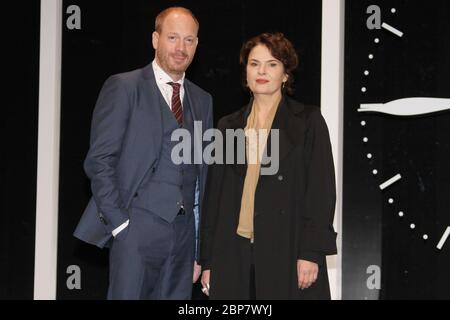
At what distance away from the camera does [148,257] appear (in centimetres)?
282

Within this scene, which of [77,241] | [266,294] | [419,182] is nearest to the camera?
[266,294]

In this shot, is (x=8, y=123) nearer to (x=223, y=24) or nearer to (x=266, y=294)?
(x=223, y=24)

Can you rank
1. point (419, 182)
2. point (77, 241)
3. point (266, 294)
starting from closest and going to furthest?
point (266, 294) < point (419, 182) < point (77, 241)

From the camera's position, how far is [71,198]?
385 cm

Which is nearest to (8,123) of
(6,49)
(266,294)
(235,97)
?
(6,49)

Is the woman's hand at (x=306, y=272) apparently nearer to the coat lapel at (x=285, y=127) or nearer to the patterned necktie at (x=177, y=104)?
the coat lapel at (x=285, y=127)

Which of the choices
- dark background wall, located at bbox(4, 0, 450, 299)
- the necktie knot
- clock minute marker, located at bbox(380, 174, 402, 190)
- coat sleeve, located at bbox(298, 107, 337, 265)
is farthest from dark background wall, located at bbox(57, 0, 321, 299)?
coat sleeve, located at bbox(298, 107, 337, 265)

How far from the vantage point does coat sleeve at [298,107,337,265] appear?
2.65 meters

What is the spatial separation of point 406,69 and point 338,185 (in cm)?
65

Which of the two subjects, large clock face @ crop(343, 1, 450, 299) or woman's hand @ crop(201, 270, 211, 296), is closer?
woman's hand @ crop(201, 270, 211, 296)

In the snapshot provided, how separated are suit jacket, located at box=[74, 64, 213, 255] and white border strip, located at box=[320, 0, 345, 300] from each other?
1079 millimetres

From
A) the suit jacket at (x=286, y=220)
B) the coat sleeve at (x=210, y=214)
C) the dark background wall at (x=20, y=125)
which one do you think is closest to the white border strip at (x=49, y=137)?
the dark background wall at (x=20, y=125)

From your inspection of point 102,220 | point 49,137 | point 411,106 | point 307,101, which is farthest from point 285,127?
point 49,137

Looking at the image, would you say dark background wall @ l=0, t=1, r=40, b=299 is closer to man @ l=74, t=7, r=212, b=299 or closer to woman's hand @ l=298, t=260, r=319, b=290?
man @ l=74, t=7, r=212, b=299
